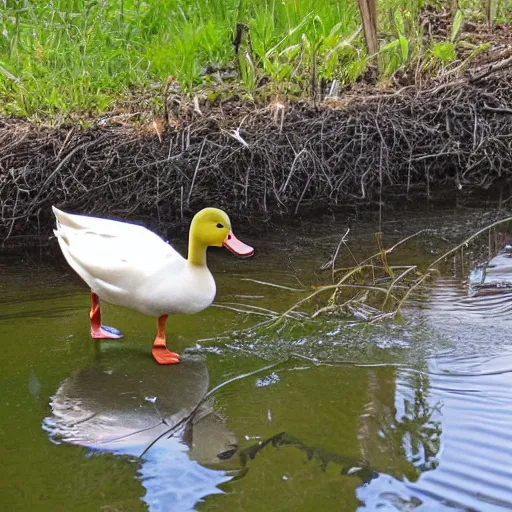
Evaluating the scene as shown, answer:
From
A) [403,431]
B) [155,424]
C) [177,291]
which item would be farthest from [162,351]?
[403,431]

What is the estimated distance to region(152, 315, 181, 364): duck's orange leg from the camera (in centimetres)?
337

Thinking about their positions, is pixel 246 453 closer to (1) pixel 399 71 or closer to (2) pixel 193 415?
(2) pixel 193 415

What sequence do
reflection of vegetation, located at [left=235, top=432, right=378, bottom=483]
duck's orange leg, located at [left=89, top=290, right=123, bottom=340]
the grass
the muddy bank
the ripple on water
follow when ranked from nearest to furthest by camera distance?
1. the ripple on water
2. reflection of vegetation, located at [left=235, top=432, right=378, bottom=483]
3. duck's orange leg, located at [left=89, top=290, right=123, bottom=340]
4. the muddy bank
5. the grass

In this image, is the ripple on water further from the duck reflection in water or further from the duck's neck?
the duck's neck

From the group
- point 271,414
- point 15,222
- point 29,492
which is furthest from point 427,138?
point 29,492

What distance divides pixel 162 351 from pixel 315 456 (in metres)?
1.03

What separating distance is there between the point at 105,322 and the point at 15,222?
1710 millimetres

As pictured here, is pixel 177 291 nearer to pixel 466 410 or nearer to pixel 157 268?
pixel 157 268

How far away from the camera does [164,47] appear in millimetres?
5828

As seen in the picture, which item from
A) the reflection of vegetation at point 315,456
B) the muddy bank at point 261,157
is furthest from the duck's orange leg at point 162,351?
the muddy bank at point 261,157

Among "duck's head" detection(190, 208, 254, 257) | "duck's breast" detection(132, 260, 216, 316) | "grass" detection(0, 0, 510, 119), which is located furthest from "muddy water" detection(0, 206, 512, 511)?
"grass" detection(0, 0, 510, 119)

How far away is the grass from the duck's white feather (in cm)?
230

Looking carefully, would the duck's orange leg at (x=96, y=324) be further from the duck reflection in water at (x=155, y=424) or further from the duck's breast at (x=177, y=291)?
the duck's breast at (x=177, y=291)

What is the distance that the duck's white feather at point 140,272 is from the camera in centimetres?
329
